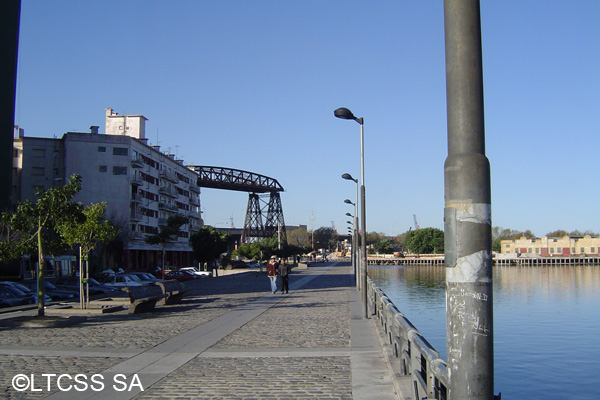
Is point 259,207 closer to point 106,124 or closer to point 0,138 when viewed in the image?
point 106,124

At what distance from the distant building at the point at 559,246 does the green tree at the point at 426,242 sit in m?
20.2

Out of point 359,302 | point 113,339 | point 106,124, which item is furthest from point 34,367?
point 106,124

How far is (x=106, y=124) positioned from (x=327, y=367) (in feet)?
294

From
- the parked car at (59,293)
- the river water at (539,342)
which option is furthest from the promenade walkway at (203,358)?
the parked car at (59,293)

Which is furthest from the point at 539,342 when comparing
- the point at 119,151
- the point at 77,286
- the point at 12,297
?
the point at 119,151

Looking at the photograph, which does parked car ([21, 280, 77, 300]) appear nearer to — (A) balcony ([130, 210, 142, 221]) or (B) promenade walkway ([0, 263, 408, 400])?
(B) promenade walkway ([0, 263, 408, 400])

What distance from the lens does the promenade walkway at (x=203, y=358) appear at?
8.63m

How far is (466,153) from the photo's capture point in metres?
3.80

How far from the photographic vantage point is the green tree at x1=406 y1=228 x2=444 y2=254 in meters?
178

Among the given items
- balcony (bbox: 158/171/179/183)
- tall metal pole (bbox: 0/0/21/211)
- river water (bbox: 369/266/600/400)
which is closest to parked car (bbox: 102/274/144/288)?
river water (bbox: 369/266/600/400)

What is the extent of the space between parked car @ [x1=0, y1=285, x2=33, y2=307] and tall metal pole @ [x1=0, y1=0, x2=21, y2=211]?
1135 inches

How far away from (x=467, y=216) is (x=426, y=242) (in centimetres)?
18107

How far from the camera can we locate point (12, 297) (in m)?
26.7

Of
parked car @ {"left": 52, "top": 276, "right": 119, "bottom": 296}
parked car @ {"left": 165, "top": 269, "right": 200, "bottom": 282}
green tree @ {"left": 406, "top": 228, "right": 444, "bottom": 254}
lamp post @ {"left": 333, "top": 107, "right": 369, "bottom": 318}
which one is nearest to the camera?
lamp post @ {"left": 333, "top": 107, "right": 369, "bottom": 318}
